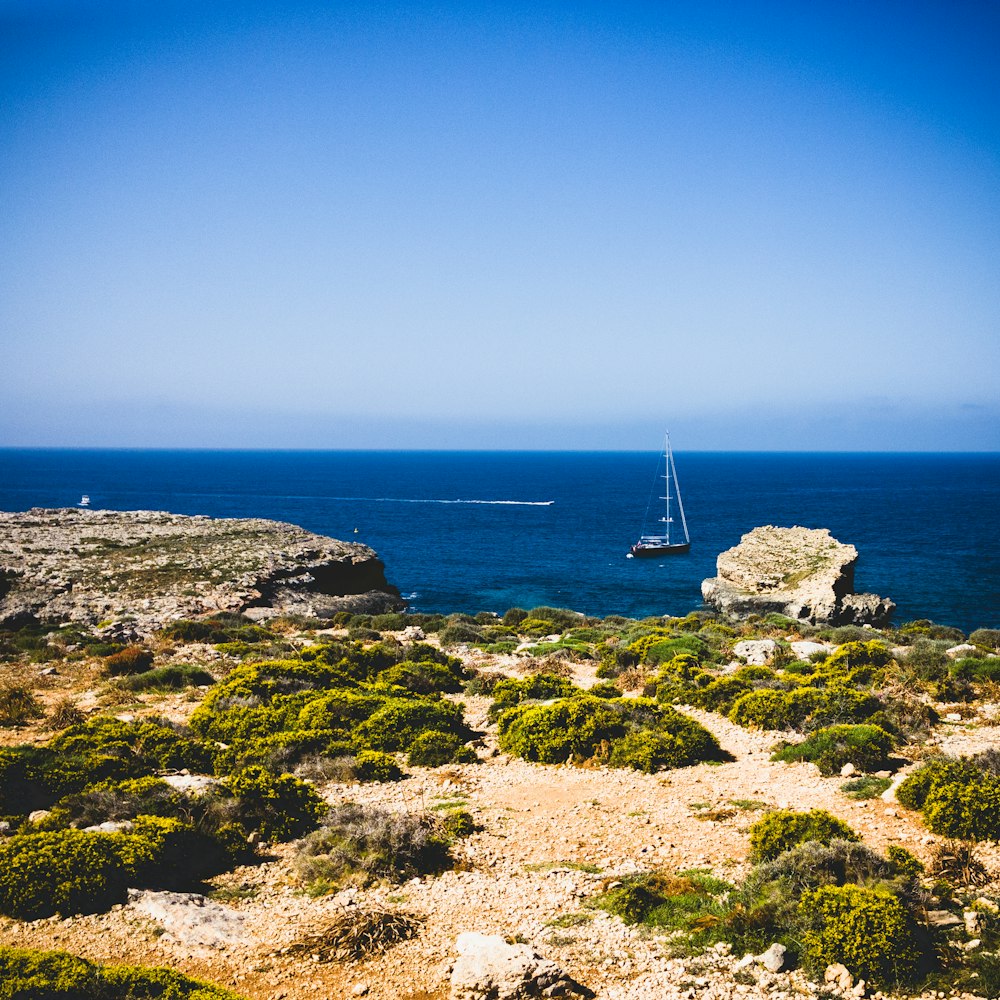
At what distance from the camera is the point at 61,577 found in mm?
35469

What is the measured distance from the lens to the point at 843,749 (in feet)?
44.3

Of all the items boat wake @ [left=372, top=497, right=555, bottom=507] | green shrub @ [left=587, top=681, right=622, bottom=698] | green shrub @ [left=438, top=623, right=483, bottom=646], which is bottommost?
boat wake @ [left=372, top=497, right=555, bottom=507]

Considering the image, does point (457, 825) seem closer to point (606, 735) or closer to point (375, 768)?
point (375, 768)

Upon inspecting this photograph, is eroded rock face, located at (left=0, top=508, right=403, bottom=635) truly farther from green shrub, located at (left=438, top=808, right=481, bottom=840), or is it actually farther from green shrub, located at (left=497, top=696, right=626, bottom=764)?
green shrub, located at (left=438, top=808, right=481, bottom=840)

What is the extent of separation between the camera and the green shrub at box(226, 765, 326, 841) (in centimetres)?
1089

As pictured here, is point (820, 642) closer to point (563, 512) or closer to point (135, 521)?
point (135, 521)

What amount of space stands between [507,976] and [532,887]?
7.81ft

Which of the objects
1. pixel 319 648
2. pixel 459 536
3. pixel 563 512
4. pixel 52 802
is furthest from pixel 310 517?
pixel 52 802

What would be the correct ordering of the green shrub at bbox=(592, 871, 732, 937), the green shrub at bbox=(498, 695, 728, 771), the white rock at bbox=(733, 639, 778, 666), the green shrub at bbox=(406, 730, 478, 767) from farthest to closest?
1. the white rock at bbox=(733, 639, 778, 666)
2. the green shrub at bbox=(406, 730, 478, 767)
3. the green shrub at bbox=(498, 695, 728, 771)
4. the green shrub at bbox=(592, 871, 732, 937)

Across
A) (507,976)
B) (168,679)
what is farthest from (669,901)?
(168,679)

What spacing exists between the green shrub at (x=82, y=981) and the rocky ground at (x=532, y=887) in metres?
0.89

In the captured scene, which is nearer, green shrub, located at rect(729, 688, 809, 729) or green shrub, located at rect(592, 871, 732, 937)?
green shrub, located at rect(592, 871, 732, 937)

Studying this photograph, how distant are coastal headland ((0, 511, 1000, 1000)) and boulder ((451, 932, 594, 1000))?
0.09ft

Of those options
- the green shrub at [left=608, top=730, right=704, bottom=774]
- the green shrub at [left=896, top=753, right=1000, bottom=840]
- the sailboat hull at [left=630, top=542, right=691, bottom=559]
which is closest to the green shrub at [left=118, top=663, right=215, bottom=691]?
the green shrub at [left=608, top=730, right=704, bottom=774]
